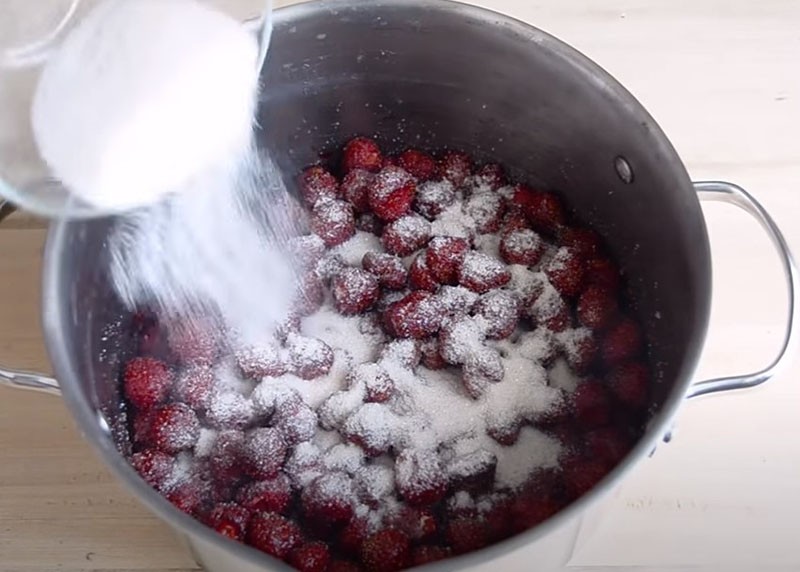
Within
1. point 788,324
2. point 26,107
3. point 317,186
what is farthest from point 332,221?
point 788,324

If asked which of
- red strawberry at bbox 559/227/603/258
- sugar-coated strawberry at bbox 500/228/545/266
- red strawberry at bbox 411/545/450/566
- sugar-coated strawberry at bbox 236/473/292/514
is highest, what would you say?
red strawberry at bbox 559/227/603/258

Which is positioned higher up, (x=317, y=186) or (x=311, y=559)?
(x=317, y=186)

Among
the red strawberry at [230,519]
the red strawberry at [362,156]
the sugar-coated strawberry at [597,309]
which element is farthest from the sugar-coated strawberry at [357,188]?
the red strawberry at [230,519]

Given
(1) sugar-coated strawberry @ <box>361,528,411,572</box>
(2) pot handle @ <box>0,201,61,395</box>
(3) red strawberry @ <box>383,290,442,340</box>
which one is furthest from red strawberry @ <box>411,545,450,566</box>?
(2) pot handle @ <box>0,201,61,395</box>

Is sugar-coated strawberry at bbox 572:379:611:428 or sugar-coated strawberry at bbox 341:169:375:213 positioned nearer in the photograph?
sugar-coated strawberry at bbox 572:379:611:428

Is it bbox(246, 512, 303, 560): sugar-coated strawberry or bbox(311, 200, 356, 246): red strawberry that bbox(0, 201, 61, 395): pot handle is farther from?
bbox(311, 200, 356, 246): red strawberry

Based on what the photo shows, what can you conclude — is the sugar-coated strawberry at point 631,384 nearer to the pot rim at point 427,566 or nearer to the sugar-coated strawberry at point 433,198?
the pot rim at point 427,566

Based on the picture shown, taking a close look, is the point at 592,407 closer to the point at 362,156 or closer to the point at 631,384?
the point at 631,384
